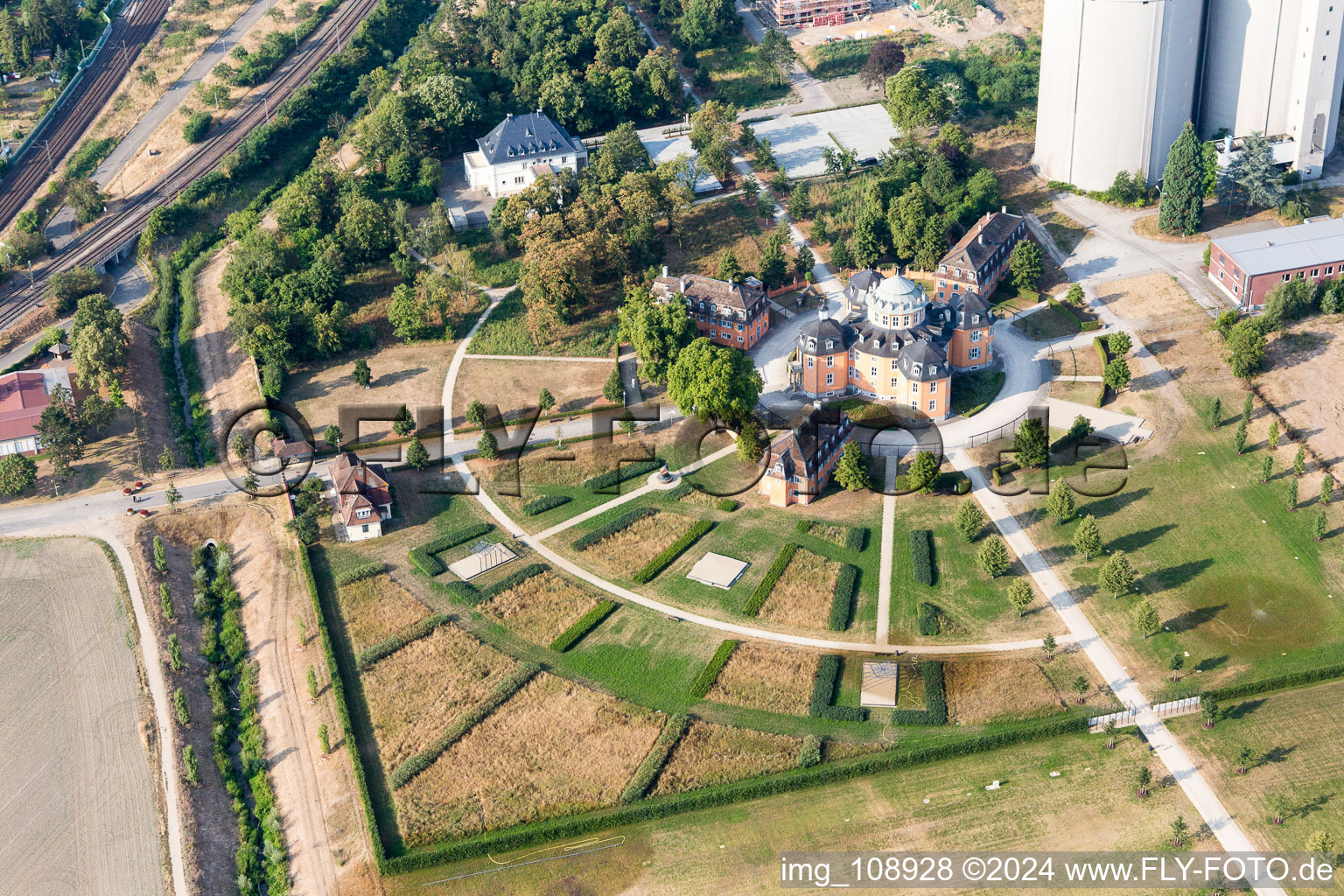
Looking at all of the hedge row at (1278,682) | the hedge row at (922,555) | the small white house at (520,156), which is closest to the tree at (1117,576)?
the hedge row at (1278,682)

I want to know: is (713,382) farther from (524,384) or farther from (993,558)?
(993,558)

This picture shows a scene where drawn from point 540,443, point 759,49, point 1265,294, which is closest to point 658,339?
point 540,443

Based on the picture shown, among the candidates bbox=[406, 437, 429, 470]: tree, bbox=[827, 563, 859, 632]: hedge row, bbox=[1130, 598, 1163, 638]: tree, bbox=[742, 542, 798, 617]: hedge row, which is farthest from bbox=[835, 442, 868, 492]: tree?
bbox=[406, 437, 429, 470]: tree

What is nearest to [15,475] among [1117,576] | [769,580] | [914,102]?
[769,580]

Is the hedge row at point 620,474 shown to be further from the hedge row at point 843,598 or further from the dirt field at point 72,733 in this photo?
the dirt field at point 72,733

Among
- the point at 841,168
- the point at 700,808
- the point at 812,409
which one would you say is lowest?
the point at 700,808

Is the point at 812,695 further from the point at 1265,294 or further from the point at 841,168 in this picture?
the point at 841,168

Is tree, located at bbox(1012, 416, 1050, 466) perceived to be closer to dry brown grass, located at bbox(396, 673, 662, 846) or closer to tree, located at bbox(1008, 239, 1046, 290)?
tree, located at bbox(1008, 239, 1046, 290)
